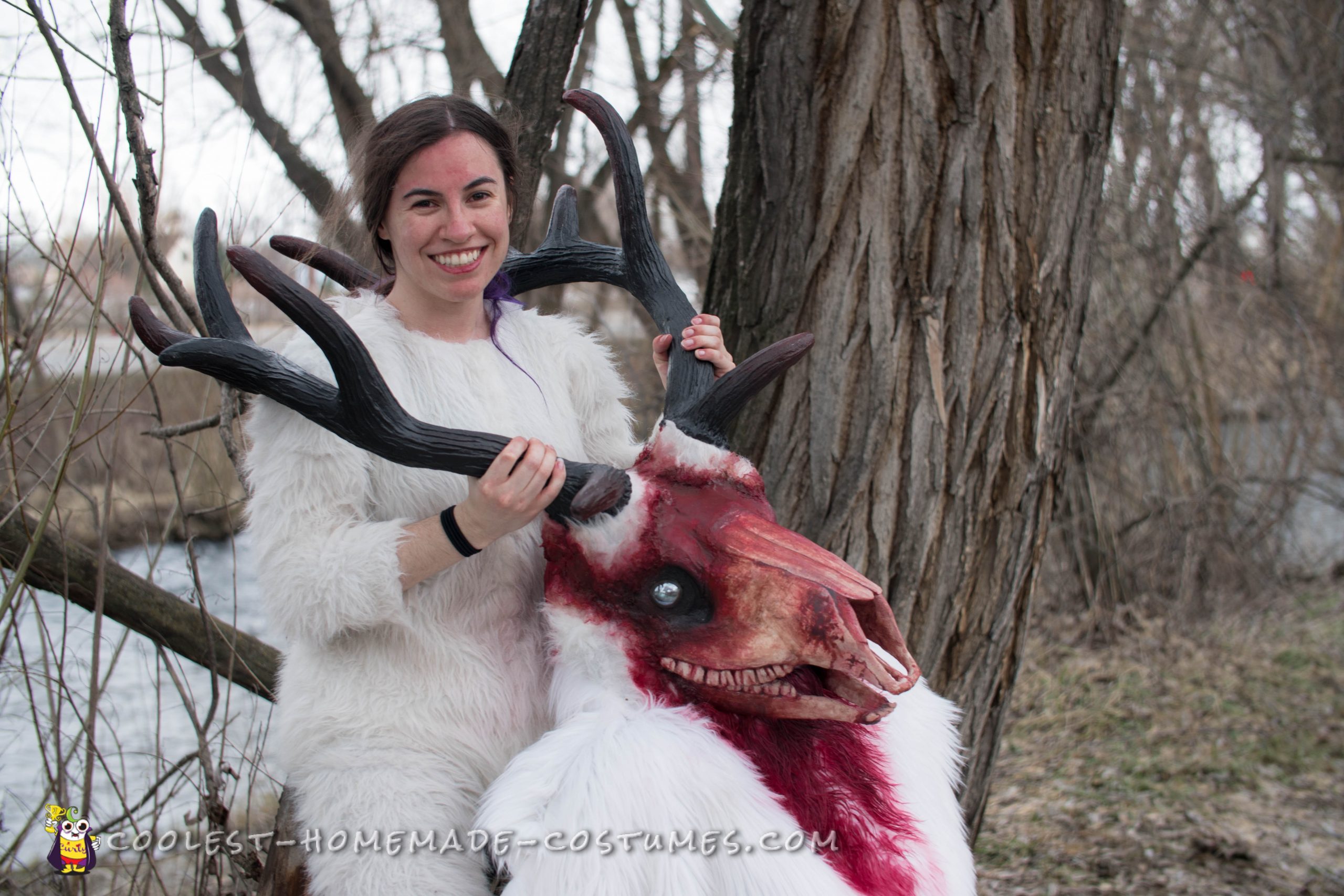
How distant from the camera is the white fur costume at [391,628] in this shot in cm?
146

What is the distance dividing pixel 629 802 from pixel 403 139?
108 centimetres

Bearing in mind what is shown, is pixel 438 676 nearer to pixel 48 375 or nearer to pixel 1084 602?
pixel 48 375

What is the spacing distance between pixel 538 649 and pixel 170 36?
1.76m

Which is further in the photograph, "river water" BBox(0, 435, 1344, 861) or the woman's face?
"river water" BBox(0, 435, 1344, 861)

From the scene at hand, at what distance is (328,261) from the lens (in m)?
1.87

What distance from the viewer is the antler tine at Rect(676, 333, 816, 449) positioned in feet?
5.19

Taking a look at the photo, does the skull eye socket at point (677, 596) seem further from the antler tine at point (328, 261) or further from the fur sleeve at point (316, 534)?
the antler tine at point (328, 261)

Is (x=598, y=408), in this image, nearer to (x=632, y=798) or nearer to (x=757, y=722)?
(x=757, y=722)

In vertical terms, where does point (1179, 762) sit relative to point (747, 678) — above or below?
below

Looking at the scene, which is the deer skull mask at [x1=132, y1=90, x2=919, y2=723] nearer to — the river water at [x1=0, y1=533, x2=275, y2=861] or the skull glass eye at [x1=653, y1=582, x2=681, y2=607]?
the skull glass eye at [x1=653, y1=582, x2=681, y2=607]

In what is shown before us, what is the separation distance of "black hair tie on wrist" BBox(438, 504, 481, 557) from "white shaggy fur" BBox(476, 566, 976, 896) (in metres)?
0.19

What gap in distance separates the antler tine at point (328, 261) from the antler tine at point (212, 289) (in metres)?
0.27

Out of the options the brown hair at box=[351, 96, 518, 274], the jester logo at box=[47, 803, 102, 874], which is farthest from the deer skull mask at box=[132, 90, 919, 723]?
the jester logo at box=[47, 803, 102, 874]

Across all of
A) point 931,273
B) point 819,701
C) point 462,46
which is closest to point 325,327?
point 819,701
